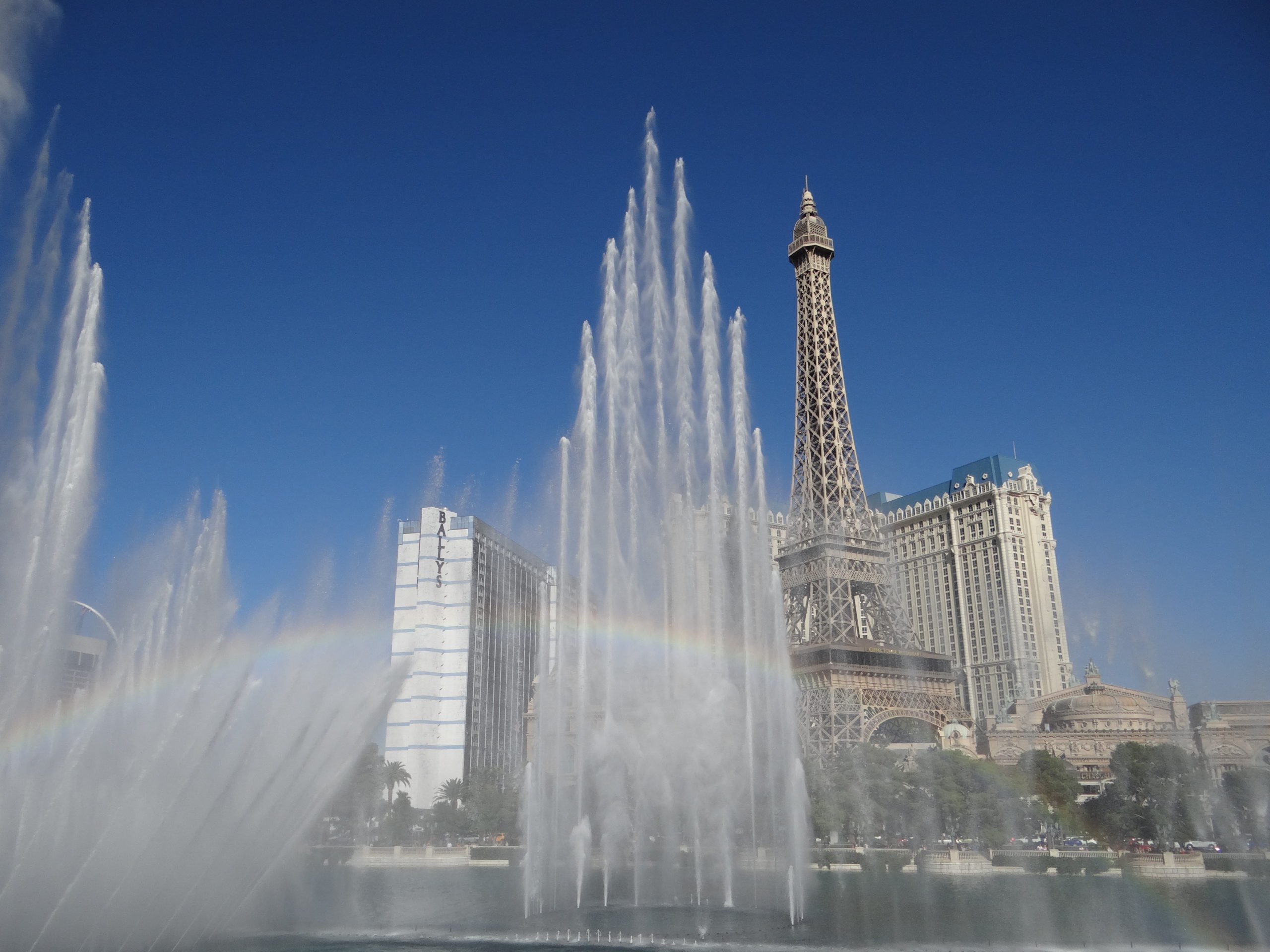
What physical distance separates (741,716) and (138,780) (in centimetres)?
2007

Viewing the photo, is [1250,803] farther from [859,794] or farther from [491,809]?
[491,809]

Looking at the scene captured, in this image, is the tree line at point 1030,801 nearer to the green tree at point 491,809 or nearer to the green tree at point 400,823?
the green tree at point 491,809

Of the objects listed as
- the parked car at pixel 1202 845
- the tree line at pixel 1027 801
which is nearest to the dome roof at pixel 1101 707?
the tree line at pixel 1027 801

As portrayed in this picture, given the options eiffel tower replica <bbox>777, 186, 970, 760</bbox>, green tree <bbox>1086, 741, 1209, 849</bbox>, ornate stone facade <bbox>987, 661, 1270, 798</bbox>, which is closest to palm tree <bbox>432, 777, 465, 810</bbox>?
eiffel tower replica <bbox>777, 186, 970, 760</bbox>

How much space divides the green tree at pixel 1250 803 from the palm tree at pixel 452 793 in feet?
182

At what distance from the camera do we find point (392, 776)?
84938 mm

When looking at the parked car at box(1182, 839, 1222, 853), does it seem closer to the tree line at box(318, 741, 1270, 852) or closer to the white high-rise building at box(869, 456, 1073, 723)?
the tree line at box(318, 741, 1270, 852)

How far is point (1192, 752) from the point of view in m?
55.0

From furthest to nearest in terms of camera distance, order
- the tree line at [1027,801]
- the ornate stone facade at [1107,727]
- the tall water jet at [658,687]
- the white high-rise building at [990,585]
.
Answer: the white high-rise building at [990,585] → the ornate stone facade at [1107,727] → the tree line at [1027,801] → the tall water jet at [658,687]

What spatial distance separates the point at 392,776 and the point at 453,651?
15631mm

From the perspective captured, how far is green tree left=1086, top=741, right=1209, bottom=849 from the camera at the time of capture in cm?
4794

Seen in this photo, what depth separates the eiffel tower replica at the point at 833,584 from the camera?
71.0 m

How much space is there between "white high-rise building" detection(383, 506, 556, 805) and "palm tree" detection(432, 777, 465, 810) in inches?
91.4

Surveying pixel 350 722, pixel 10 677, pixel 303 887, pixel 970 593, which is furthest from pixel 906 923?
Answer: pixel 970 593
